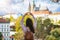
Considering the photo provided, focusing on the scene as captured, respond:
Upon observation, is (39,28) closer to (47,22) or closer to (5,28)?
(47,22)

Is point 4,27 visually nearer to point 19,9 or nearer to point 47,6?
point 19,9

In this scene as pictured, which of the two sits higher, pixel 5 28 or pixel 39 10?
pixel 39 10

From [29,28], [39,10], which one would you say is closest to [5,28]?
[29,28]

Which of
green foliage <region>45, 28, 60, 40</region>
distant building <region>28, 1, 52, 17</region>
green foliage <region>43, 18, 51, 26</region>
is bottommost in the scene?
green foliage <region>45, 28, 60, 40</region>

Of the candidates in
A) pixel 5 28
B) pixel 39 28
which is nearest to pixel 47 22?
pixel 39 28

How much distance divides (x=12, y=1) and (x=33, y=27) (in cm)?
30

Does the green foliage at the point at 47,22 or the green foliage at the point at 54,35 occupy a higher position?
the green foliage at the point at 47,22

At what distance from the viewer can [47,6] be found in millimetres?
1885

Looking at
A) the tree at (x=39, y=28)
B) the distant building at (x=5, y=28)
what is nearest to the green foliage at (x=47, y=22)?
the tree at (x=39, y=28)

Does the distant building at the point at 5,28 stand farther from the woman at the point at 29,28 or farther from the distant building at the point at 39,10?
the distant building at the point at 39,10

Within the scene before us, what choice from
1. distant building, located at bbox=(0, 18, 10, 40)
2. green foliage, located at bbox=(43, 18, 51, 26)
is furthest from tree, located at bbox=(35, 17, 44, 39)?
distant building, located at bbox=(0, 18, 10, 40)

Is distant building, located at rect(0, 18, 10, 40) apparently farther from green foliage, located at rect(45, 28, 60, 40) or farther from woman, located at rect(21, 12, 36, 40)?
green foliage, located at rect(45, 28, 60, 40)

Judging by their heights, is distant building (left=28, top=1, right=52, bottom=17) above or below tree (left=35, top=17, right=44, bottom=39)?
above

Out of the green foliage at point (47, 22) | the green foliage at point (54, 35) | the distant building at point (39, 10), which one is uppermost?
the distant building at point (39, 10)
